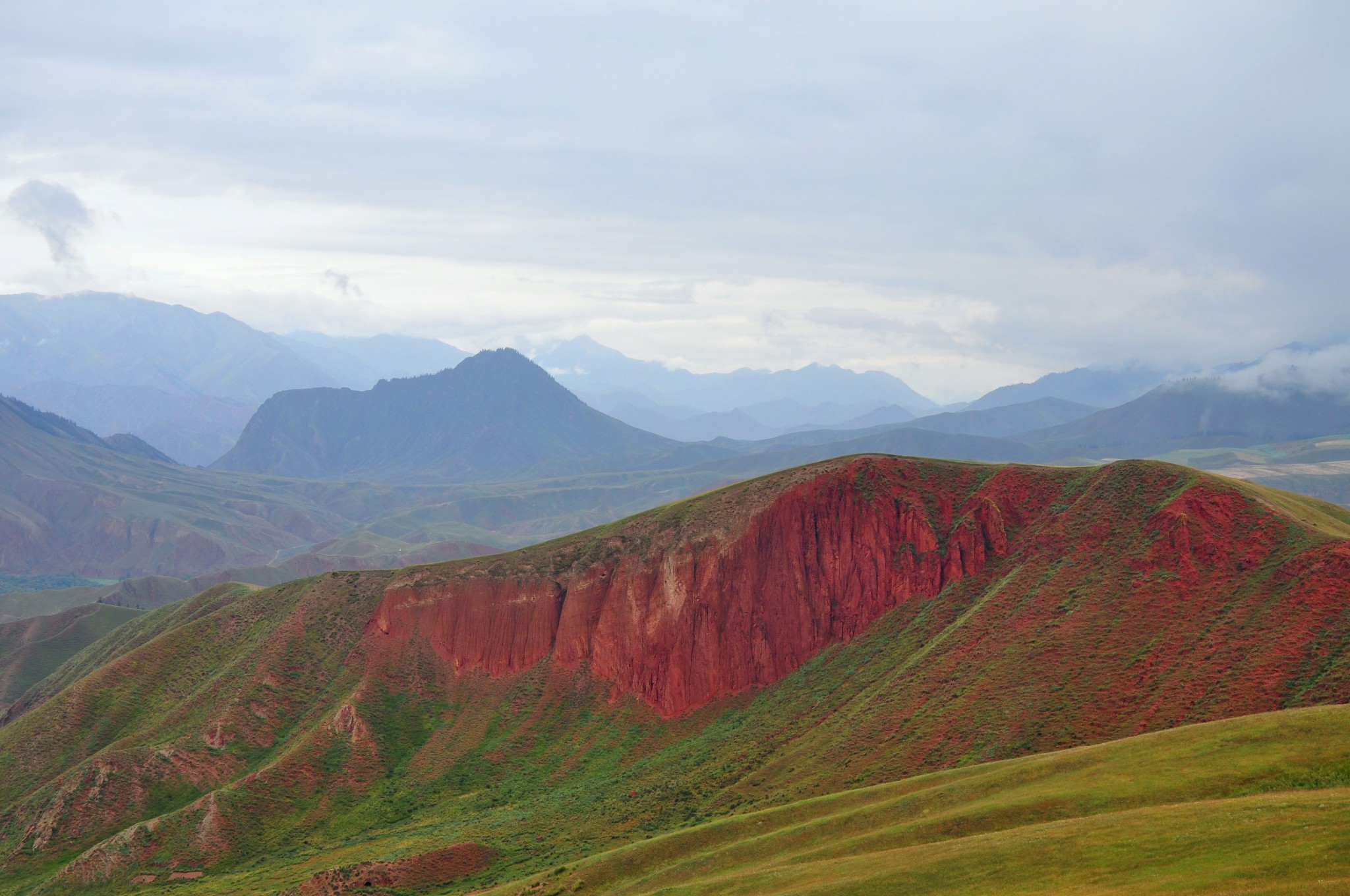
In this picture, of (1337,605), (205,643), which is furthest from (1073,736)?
(205,643)

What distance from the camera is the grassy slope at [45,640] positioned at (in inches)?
6722

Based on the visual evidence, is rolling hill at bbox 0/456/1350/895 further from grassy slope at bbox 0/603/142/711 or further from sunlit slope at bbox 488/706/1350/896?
grassy slope at bbox 0/603/142/711

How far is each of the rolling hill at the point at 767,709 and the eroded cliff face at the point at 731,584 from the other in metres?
0.34

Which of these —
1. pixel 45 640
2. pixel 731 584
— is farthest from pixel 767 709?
pixel 45 640

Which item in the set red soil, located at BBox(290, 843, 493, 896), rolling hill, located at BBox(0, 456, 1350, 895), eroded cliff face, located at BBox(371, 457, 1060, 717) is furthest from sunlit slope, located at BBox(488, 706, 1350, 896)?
eroded cliff face, located at BBox(371, 457, 1060, 717)

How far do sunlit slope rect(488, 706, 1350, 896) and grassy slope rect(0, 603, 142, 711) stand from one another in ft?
493

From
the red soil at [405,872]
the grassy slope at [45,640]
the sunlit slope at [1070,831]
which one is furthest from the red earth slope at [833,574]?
the grassy slope at [45,640]

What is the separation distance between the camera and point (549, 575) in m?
114

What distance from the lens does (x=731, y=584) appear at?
4075 inches

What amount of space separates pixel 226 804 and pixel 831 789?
183 ft

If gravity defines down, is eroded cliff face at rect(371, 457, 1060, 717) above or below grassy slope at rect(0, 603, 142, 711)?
above

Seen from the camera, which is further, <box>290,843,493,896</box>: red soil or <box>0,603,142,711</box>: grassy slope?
<box>0,603,142,711</box>: grassy slope

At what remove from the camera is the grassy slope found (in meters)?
171

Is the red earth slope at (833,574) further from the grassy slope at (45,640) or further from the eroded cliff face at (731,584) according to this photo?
the grassy slope at (45,640)
